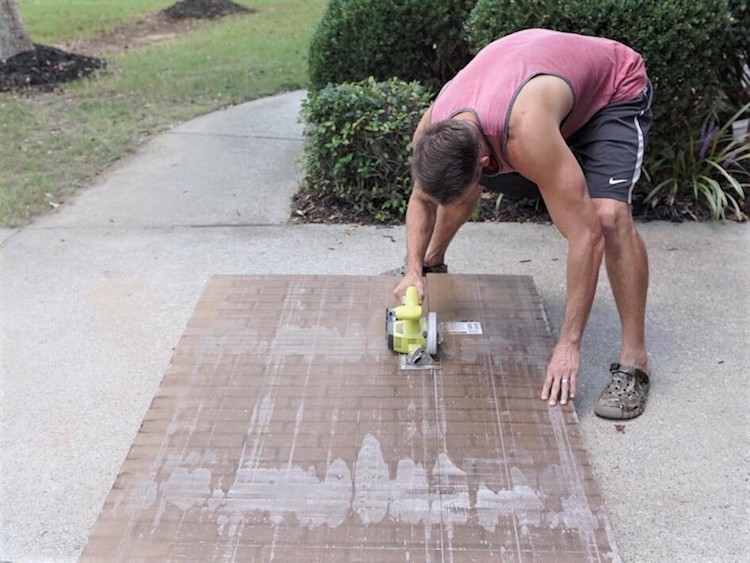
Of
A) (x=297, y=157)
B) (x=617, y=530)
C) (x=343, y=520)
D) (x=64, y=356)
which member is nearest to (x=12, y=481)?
(x=64, y=356)

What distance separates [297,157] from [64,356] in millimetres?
2607

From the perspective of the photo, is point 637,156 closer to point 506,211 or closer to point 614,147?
point 614,147

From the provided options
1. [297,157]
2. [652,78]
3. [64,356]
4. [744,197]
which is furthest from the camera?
[297,157]

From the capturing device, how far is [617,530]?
2.16m

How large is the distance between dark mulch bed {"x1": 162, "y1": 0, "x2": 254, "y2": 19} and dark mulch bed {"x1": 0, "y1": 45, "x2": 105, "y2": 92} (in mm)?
3953

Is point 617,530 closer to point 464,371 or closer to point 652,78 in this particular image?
point 464,371

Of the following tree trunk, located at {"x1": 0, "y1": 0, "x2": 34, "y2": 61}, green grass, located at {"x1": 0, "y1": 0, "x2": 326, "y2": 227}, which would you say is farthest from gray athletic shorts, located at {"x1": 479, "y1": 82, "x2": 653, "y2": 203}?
tree trunk, located at {"x1": 0, "y1": 0, "x2": 34, "y2": 61}

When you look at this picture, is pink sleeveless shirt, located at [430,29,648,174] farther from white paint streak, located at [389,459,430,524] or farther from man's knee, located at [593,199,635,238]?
white paint streak, located at [389,459,430,524]

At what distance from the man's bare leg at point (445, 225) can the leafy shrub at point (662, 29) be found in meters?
1.24

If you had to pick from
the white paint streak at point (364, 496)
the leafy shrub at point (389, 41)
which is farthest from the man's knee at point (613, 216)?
the leafy shrub at point (389, 41)

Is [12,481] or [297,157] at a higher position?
[12,481]

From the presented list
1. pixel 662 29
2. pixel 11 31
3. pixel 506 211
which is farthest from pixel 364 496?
pixel 11 31

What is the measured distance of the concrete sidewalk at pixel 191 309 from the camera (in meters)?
2.27

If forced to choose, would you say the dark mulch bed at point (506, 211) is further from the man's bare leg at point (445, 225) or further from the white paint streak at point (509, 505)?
the white paint streak at point (509, 505)
